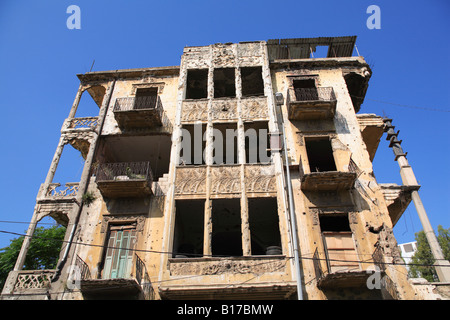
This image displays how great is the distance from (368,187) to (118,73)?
15.6 meters

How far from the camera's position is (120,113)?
1747 centimetres

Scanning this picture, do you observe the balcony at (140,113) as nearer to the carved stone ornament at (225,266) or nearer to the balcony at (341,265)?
the carved stone ornament at (225,266)

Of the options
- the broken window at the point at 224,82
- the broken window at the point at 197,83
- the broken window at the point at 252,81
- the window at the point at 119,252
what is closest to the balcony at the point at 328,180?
the broken window at the point at 252,81

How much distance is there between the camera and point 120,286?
490 inches

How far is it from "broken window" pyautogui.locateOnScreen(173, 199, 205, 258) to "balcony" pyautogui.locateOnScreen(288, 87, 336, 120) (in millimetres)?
6980

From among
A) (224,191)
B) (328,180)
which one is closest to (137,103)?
(224,191)

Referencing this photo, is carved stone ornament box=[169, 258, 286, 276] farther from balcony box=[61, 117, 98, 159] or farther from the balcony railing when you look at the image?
balcony box=[61, 117, 98, 159]

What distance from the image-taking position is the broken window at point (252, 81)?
19.6 meters

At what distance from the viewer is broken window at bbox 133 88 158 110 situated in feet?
61.2

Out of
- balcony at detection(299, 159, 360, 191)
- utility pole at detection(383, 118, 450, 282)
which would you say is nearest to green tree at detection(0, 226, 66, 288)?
balcony at detection(299, 159, 360, 191)

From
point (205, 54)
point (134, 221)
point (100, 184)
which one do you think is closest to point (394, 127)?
point (205, 54)

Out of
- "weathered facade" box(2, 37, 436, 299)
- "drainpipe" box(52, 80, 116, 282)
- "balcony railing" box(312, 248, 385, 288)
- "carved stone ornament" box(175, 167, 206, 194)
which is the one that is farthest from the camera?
"carved stone ornament" box(175, 167, 206, 194)

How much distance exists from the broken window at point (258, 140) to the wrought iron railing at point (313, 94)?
278cm

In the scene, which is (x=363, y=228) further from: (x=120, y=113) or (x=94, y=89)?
(x=94, y=89)
